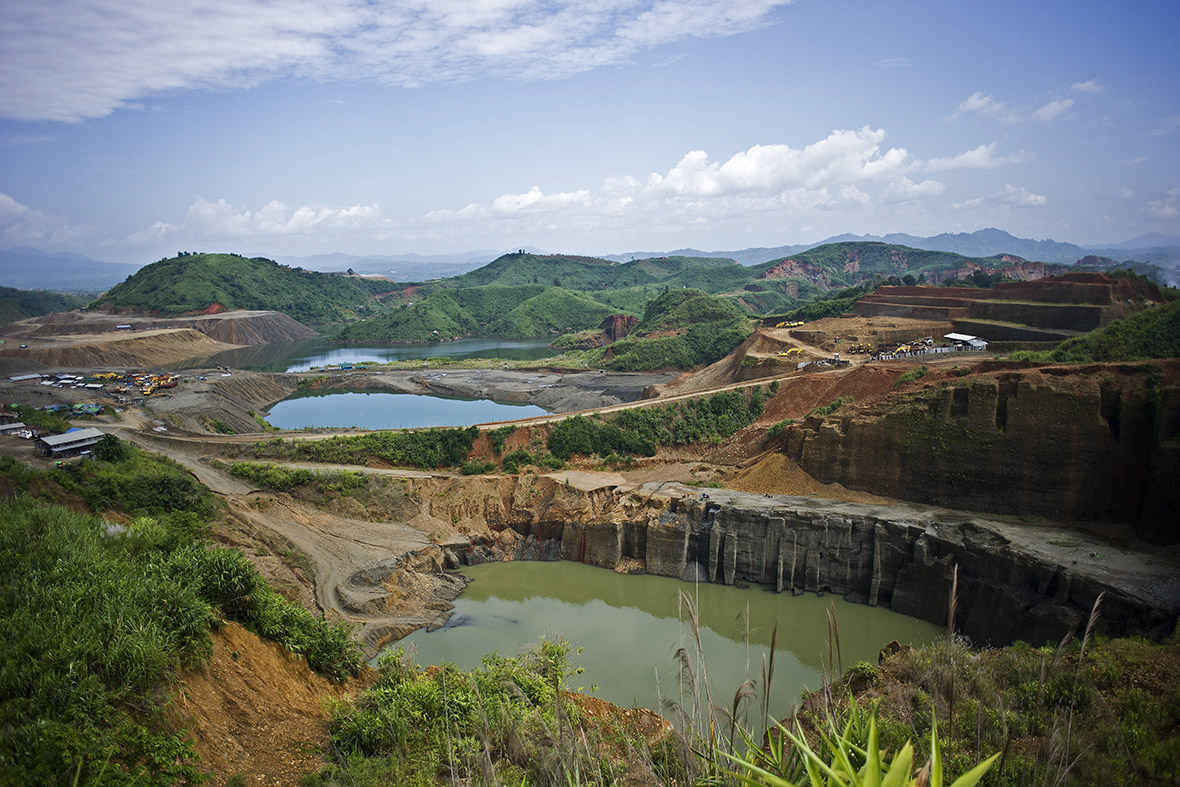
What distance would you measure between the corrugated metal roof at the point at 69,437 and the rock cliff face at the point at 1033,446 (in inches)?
1617

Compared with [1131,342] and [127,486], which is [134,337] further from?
[1131,342]

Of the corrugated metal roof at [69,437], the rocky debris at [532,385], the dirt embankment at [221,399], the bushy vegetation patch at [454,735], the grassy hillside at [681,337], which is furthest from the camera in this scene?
the grassy hillside at [681,337]

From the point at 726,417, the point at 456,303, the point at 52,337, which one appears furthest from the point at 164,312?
the point at 726,417

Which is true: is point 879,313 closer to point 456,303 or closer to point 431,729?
point 431,729

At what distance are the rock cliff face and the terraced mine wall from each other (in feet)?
9.27

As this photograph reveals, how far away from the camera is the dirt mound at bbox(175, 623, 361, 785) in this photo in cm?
1134

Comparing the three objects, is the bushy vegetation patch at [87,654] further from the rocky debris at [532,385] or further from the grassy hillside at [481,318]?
the grassy hillside at [481,318]

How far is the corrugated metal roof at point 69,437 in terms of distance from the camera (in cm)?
3594

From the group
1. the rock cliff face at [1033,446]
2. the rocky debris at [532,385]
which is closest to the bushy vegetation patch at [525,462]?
the rock cliff face at [1033,446]

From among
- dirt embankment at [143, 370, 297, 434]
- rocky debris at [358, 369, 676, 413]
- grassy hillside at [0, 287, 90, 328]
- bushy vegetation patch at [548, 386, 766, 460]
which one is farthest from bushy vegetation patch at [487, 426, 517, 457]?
grassy hillside at [0, 287, 90, 328]

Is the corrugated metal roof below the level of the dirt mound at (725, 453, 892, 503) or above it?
above

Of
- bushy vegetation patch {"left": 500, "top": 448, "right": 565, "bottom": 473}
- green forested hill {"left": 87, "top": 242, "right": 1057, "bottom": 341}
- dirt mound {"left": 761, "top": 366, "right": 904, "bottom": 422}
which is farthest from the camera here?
green forested hill {"left": 87, "top": 242, "right": 1057, "bottom": 341}

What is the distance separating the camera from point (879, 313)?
218 ft

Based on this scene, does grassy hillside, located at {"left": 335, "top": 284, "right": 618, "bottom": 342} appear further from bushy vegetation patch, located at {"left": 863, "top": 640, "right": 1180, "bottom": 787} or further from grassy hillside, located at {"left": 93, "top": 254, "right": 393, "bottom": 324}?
bushy vegetation patch, located at {"left": 863, "top": 640, "right": 1180, "bottom": 787}
